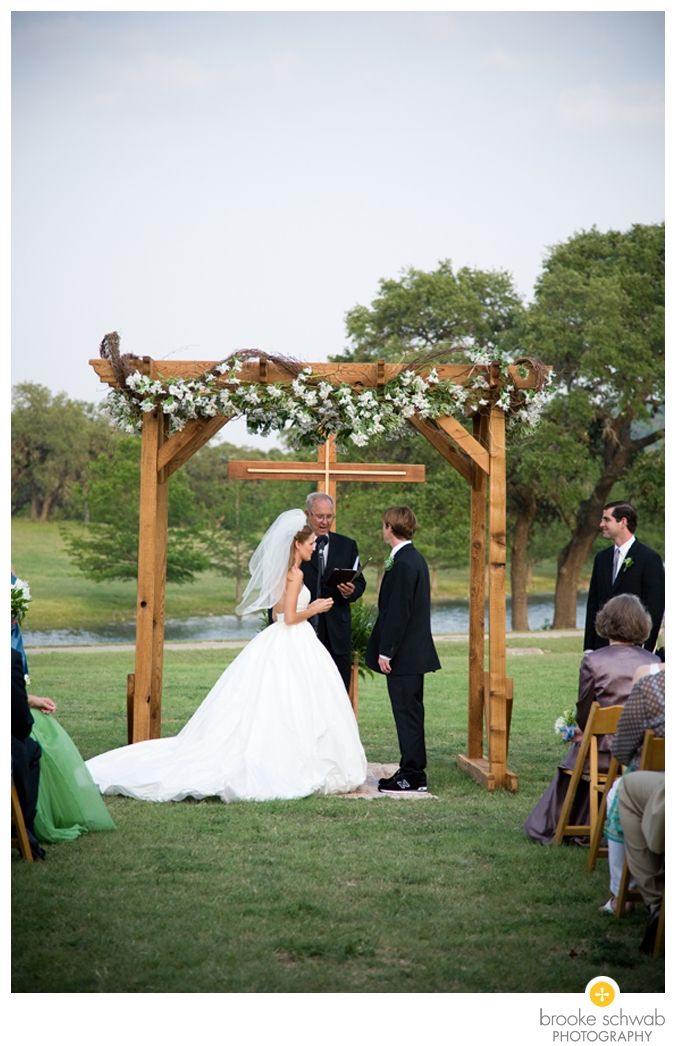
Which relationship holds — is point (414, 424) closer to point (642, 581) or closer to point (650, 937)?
point (642, 581)

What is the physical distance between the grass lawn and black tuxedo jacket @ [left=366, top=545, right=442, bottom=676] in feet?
3.14

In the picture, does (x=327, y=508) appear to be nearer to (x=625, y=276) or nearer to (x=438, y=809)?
(x=438, y=809)

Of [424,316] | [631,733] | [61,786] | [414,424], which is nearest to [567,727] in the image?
[631,733]

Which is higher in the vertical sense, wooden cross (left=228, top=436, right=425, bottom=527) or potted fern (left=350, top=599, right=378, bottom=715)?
wooden cross (left=228, top=436, right=425, bottom=527)

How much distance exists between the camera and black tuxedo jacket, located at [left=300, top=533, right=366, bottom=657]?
31.3 ft

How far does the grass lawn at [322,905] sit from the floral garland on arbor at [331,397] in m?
2.72

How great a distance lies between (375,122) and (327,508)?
32.8 metres

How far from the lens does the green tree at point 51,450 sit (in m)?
44.0

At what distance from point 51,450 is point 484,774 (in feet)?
124

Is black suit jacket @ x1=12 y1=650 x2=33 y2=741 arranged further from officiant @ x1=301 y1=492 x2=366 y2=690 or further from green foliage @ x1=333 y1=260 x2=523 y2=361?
green foliage @ x1=333 y1=260 x2=523 y2=361

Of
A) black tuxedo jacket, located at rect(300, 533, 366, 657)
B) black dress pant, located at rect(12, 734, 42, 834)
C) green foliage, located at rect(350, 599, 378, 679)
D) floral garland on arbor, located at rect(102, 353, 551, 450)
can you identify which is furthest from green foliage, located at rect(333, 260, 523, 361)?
black dress pant, located at rect(12, 734, 42, 834)

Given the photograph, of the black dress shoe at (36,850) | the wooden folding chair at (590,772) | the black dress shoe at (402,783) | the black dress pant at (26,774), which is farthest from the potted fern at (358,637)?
the black dress shoe at (36,850)

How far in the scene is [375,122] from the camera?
3941 centimetres
